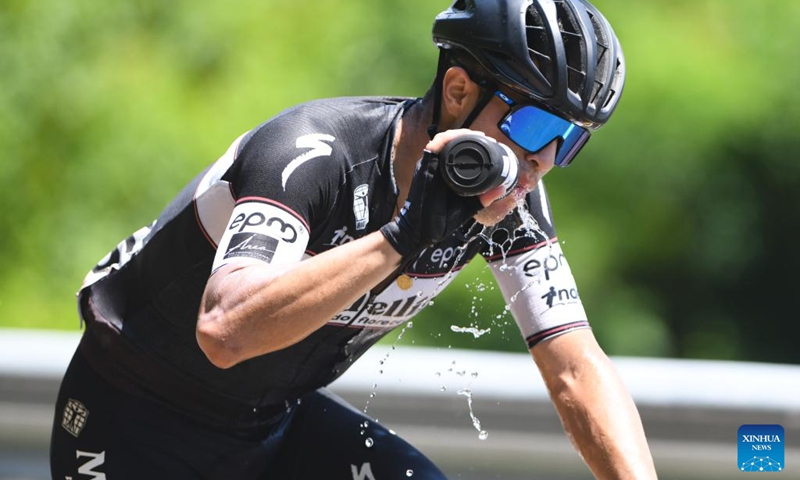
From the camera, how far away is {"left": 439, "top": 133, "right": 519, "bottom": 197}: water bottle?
204cm

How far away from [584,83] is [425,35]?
462 centimetres

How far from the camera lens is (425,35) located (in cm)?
681

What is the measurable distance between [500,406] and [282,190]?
193 cm

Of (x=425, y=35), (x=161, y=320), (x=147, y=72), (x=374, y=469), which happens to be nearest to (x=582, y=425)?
(x=374, y=469)

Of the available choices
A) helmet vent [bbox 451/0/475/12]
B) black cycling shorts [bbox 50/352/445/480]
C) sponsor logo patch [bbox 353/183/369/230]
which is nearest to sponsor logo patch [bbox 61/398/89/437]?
black cycling shorts [bbox 50/352/445/480]

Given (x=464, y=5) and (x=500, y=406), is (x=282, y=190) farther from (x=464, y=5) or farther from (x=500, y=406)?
(x=500, y=406)

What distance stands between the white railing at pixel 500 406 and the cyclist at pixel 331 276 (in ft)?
2.76

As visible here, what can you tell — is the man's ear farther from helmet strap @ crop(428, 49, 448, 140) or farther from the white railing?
the white railing

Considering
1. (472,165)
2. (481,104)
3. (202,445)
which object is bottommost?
(202,445)

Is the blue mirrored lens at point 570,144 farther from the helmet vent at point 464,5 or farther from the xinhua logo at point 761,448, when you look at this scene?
the xinhua logo at point 761,448

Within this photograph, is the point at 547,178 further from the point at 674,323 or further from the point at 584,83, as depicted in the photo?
the point at 584,83

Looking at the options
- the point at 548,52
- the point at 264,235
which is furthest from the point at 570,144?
the point at 264,235

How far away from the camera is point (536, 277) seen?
103 inches

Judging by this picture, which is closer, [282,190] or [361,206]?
[282,190]
